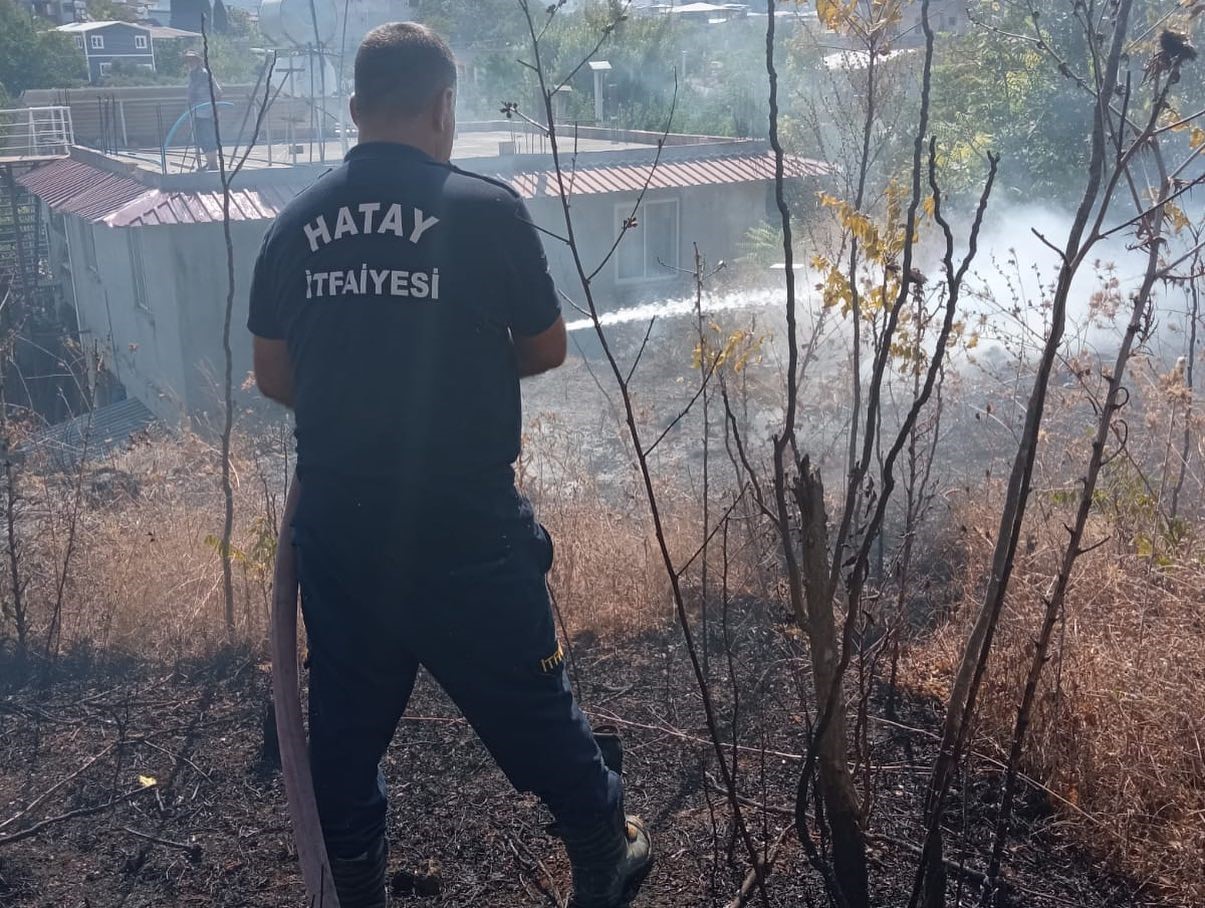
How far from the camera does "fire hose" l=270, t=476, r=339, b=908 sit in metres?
2.31

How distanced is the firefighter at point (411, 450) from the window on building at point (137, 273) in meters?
12.8

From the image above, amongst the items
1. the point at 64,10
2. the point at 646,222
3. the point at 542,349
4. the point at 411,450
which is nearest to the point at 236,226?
the point at 646,222

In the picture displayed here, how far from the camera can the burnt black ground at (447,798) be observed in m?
2.72

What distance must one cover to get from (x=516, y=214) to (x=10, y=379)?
14.1m

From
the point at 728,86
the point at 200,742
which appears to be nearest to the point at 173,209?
the point at 200,742

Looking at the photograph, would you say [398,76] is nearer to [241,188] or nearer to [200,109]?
[241,188]

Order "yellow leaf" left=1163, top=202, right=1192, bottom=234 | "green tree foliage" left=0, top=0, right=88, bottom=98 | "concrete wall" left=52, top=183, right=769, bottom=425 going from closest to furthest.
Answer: "yellow leaf" left=1163, top=202, right=1192, bottom=234, "concrete wall" left=52, top=183, right=769, bottom=425, "green tree foliage" left=0, top=0, right=88, bottom=98

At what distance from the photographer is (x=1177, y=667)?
3117 mm

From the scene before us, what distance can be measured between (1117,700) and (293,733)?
2131 mm

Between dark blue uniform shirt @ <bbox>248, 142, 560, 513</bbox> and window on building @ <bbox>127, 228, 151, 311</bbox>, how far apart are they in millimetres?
12881

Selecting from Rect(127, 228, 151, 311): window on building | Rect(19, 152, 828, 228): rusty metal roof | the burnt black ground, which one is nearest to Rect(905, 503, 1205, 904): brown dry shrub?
the burnt black ground

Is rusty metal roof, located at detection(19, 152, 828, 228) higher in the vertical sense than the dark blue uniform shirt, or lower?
lower

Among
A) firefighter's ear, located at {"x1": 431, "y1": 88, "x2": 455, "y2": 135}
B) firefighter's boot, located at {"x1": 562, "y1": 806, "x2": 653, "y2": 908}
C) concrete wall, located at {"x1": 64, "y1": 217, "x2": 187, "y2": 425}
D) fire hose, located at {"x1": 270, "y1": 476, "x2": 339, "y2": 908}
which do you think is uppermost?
firefighter's ear, located at {"x1": 431, "y1": 88, "x2": 455, "y2": 135}

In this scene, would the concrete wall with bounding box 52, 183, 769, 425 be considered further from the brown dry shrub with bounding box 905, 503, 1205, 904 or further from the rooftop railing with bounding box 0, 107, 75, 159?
the brown dry shrub with bounding box 905, 503, 1205, 904
